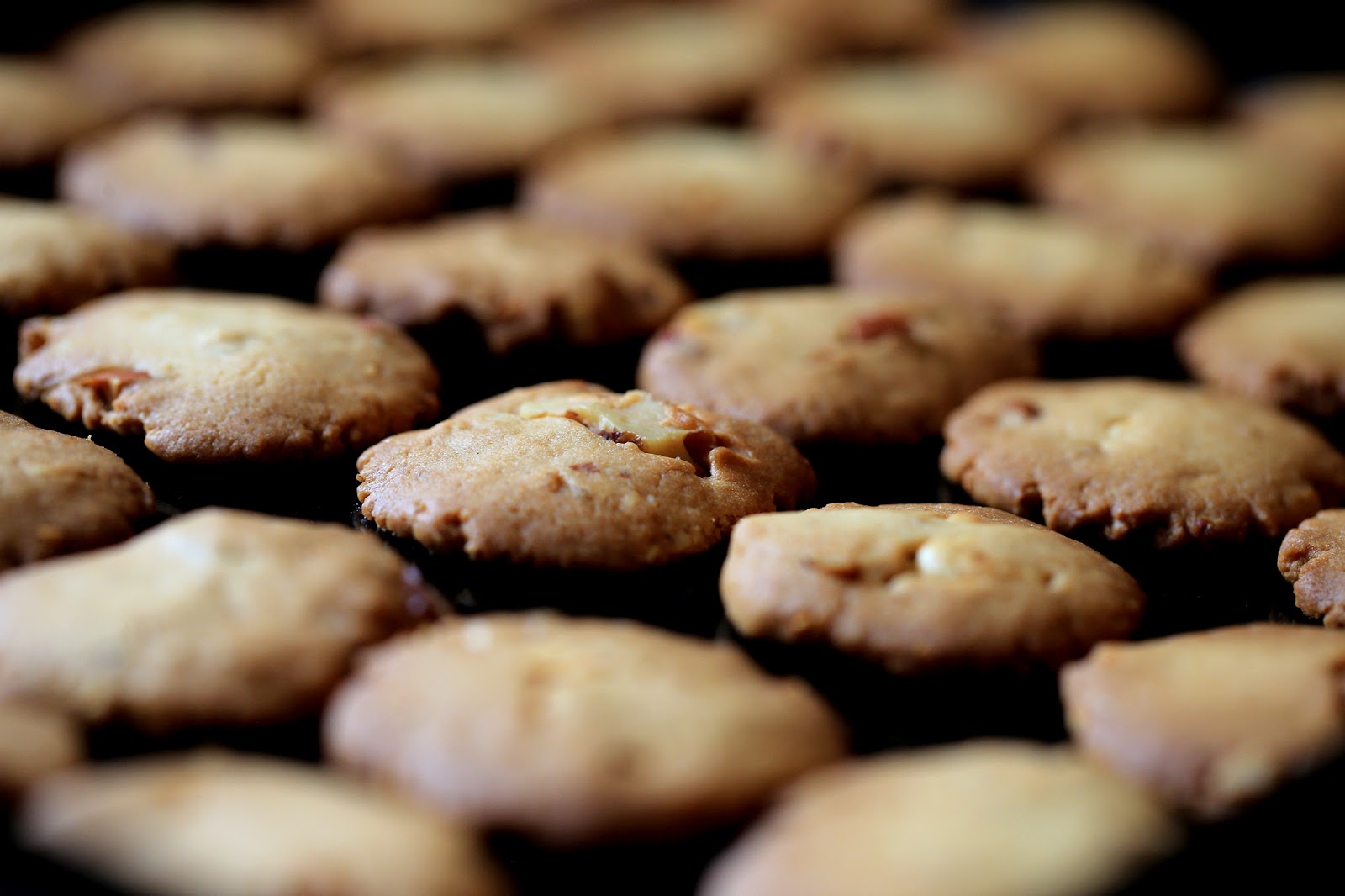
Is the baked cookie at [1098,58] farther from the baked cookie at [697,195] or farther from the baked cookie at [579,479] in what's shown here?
the baked cookie at [579,479]

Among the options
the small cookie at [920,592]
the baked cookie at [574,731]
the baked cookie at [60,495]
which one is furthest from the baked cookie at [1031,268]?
the baked cookie at [60,495]

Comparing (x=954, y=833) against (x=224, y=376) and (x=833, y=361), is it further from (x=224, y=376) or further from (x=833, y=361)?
(x=224, y=376)

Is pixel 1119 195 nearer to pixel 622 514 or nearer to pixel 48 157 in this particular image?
pixel 622 514

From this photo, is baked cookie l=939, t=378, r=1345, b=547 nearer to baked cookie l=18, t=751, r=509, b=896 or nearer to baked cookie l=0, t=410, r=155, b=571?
baked cookie l=18, t=751, r=509, b=896

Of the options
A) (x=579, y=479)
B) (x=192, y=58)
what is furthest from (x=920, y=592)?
(x=192, y=58)

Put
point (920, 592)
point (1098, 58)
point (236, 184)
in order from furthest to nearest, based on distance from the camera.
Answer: point (1098, 58), point (236, 184), point (920, 592)

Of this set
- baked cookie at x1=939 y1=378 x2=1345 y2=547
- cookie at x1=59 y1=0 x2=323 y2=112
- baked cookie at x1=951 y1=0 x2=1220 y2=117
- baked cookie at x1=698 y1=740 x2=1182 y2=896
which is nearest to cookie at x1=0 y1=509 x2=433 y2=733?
baked cookie at x1=698 y1=740 x2=1182 y2=896

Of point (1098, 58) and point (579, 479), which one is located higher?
point (1098, 58)
